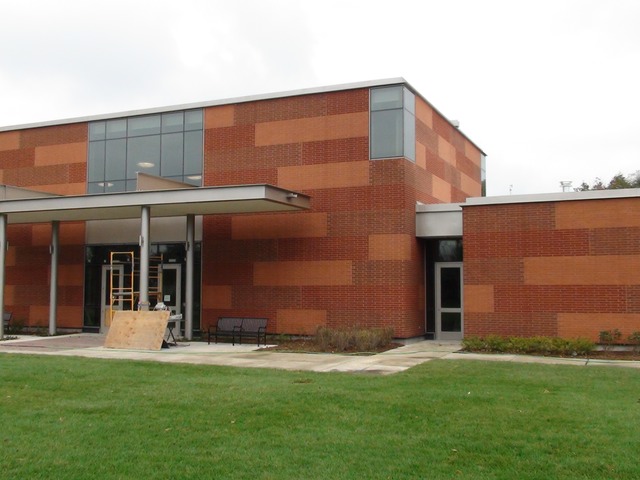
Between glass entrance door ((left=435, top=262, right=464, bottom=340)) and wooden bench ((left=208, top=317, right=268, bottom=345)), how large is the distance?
559cm

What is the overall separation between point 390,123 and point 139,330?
948cm

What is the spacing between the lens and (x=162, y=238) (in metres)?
23.8

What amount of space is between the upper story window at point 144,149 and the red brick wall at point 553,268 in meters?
9.56

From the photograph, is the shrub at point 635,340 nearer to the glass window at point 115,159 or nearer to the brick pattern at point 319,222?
the brick pattern at point 319,222

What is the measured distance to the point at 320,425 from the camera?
871cm

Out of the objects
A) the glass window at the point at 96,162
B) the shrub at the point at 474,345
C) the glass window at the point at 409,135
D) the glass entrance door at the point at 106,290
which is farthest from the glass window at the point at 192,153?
the shrub at the point at 474,345

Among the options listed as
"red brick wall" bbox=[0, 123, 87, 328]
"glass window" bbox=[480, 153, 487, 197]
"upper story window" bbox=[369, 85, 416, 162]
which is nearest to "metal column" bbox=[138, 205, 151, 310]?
"red brick wall" bbox=[0, 123, 87, 328]

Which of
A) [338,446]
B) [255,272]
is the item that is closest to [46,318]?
[255,272]

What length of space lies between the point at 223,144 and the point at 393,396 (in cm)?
1439

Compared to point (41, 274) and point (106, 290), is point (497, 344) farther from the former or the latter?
point (41, 274)

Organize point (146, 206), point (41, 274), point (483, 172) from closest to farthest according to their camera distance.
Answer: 1. point (146, 206)
2. point (41, 274)
3. point (483, 172)

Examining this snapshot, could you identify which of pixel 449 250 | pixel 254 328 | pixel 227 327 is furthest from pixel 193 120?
pixel 449 250

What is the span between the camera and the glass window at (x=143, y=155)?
78.4ft

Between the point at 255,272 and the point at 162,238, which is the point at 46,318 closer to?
the point at 162,238
